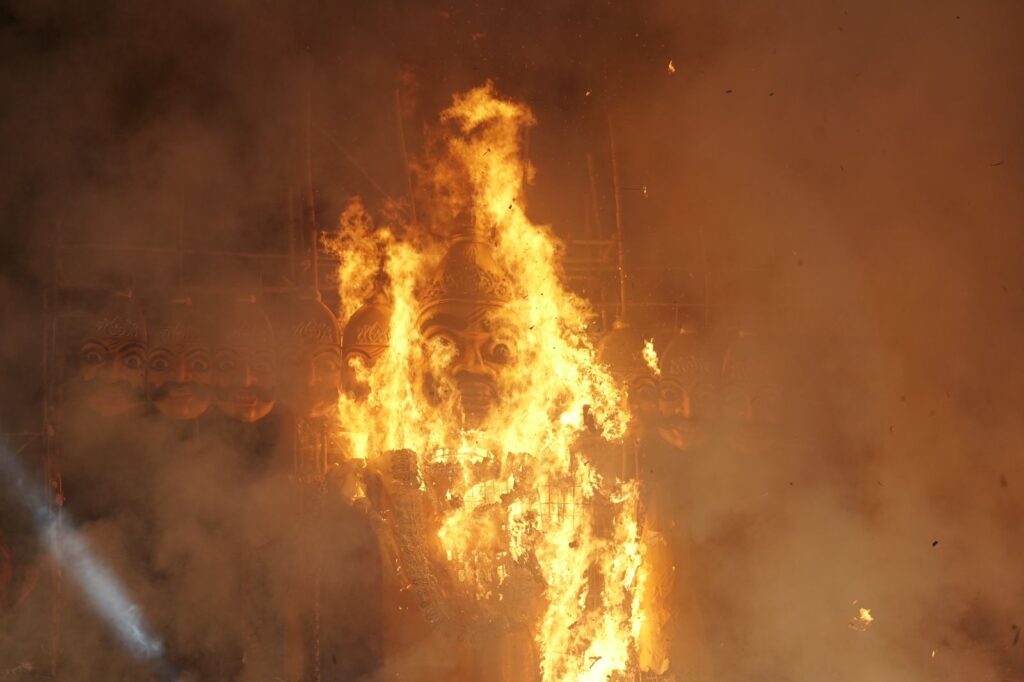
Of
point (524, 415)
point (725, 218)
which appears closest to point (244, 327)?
point (524, 415)

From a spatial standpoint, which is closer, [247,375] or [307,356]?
[247,375]

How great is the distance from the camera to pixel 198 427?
4879mm

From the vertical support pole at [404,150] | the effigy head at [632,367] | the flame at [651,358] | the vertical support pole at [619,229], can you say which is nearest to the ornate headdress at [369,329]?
the vertical support pole at [404,150]

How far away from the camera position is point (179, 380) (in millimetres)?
4754

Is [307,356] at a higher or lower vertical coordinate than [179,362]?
higher

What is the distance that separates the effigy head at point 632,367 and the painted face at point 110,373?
2387 millimetres

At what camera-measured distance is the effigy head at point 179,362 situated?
4730mm

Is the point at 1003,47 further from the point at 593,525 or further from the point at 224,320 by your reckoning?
the point at 224,320

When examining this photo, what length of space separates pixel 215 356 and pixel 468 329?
1279 mm

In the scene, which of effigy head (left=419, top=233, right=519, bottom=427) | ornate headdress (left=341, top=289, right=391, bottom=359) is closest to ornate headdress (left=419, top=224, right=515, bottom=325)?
effigy head (left=419, top=233, right=519, bottom=427)

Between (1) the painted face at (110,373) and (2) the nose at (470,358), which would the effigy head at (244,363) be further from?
(2) the nose at (470,358)

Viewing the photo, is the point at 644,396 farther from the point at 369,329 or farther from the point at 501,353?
the point at 369,329

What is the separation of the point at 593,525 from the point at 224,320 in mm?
2133

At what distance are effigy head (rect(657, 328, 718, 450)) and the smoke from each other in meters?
0.17
